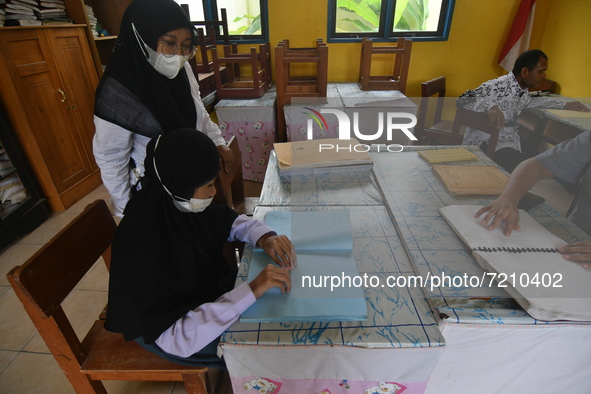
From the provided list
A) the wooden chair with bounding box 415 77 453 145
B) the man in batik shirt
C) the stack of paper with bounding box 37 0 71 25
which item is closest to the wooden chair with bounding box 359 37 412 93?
the wooden chair with bounding box 415 77 453 145

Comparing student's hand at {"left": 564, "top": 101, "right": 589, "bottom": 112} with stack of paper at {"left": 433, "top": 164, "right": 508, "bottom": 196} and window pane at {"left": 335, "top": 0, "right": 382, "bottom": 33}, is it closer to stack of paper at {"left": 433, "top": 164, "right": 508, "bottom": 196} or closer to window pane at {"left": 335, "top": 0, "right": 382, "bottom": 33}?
stack of paper at {"left": 433, "top": 164, "right": 508, "bottom": 196}

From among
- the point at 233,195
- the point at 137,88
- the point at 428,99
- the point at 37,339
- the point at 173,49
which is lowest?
the point at 37,339

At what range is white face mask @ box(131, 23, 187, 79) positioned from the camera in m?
1.13

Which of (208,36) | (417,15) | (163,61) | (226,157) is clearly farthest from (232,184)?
(417,15)

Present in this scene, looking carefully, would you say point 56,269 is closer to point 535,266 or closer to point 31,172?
point 535,266

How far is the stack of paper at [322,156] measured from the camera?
49.2 inches

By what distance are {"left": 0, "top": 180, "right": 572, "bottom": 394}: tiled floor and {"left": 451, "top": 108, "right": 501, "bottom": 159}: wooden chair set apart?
29cm

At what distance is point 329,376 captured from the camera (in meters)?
0.67

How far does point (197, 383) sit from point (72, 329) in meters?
0.35

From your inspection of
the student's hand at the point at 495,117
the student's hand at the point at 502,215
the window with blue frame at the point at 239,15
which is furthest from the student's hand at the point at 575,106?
the window with blue frame at the point at 239,15

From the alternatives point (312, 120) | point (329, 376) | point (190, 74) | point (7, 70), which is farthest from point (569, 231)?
point (7, 70)

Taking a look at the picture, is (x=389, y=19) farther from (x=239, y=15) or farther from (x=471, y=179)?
(x=471, y=179)

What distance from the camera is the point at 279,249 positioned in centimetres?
82

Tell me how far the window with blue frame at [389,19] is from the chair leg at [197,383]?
2.89 metres
